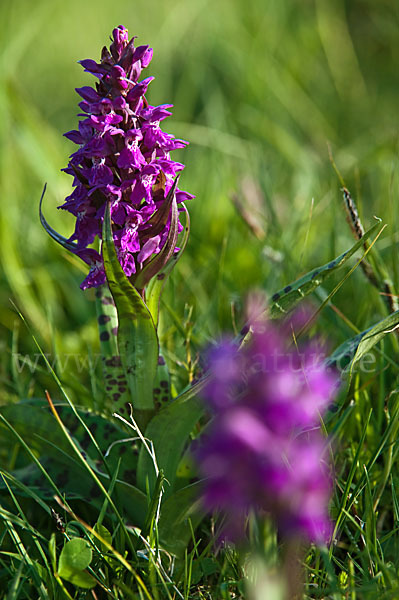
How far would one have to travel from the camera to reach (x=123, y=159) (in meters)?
1.33

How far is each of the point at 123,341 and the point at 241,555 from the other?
558 mm

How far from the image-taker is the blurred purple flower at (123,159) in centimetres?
134

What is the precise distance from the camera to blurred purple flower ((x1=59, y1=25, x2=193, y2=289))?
134 centimetres

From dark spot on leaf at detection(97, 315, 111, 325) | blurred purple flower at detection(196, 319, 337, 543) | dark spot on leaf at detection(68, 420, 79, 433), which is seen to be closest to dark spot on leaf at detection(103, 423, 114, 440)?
dark spot on leaf at detection(68, 420, 79, 433)

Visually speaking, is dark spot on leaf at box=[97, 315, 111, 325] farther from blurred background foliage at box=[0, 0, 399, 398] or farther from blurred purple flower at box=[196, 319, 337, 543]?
blurred purple flower at box=[196, 319, 337, 543]

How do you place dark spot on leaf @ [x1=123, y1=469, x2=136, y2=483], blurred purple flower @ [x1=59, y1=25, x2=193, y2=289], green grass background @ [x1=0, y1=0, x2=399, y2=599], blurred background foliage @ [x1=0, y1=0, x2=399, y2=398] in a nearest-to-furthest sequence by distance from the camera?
1. blurred purple flower @ [x1=59, y1=25, x2=193, y2=289]
2. dark spot on leaf @ [x1=123, y1=469, x2=136, y2=483]
3. green grass background @ [x1=0, y1=0, x2=399, y2=599]
4. blurred background foliage @ [x1=0, y1=0, x2=399, y2=398]

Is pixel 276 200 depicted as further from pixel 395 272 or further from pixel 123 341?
pixel 123 341

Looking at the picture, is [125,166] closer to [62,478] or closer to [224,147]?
[62,478]

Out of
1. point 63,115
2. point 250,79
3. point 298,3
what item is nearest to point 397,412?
point 250,79

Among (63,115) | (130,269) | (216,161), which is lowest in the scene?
(130,269)

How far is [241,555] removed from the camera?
4.36 feet

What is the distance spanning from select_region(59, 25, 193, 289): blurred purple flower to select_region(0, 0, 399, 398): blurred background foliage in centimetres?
48

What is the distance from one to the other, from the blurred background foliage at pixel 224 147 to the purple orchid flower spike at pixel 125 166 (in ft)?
1.51

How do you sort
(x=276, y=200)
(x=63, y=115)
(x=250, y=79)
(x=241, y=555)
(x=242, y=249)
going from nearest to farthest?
(x=241, y=555) → (x=242, y=249) → (x=276, y=200) → (x=250, y=79) → (x=63, y=115)
